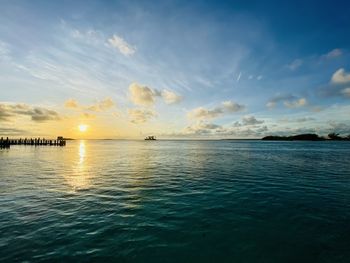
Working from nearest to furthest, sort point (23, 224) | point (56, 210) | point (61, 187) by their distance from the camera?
1. point (23, 224)
2. point (56, 210)
3. point (61, 187)

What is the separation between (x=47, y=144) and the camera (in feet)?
373

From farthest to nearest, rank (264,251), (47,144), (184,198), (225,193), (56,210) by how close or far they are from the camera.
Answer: (47,144) < (225,193) < (184,198) < (56,210) < (264,251)

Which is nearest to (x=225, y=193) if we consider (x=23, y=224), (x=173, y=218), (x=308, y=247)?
(x=173, y=218)

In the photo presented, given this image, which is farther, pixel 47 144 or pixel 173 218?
pixel 47 144

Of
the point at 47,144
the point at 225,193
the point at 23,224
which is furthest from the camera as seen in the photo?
the point at 47,144

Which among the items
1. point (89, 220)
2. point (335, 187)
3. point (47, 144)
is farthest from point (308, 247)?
point (47, 144)

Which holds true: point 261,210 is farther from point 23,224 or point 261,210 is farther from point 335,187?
point 23,224

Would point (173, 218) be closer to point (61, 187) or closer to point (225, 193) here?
point (225, 193)

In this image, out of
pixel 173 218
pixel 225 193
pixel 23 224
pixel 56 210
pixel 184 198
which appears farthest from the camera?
pixel 225 193

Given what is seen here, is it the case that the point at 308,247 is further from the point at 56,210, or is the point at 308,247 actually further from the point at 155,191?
the point at 56,210

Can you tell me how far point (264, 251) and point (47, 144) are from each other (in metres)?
126

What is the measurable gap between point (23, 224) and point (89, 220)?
3.34 meters

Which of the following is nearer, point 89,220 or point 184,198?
point 89,220

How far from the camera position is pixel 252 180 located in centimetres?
2459
